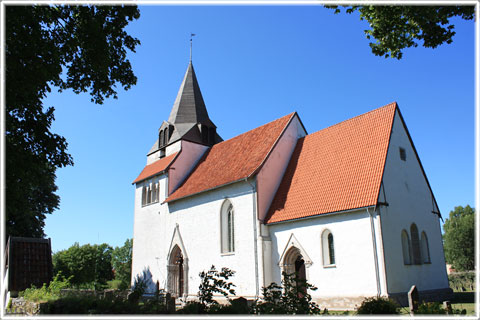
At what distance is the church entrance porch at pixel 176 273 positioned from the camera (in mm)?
24062

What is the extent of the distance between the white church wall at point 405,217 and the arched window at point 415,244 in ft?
0.89

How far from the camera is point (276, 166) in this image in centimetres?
2170

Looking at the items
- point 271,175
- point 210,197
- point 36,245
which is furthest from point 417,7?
point 36,245

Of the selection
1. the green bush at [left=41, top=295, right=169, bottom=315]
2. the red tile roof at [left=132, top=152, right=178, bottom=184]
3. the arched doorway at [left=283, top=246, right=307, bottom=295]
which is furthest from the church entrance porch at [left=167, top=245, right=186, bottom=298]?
the green bush at [left=41, top=295, right=169, bottom=315]

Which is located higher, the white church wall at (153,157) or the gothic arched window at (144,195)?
the white church wall at (153,157)

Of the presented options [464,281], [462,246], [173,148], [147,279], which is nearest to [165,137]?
[173,148]

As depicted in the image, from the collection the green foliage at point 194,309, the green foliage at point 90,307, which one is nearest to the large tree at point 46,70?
the green foliage at point 90,307

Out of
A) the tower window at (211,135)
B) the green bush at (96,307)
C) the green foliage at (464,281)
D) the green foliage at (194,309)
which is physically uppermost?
the tower window at (211,135)

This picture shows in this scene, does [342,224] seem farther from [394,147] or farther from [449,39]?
[449,39]

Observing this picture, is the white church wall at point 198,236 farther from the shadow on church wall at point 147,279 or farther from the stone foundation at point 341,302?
the stone foundation at point 341,302

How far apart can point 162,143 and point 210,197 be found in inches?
365

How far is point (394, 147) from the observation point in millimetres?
18250

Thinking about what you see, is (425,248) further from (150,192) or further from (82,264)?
(82,264)

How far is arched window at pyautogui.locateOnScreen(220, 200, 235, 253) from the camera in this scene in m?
21.3
